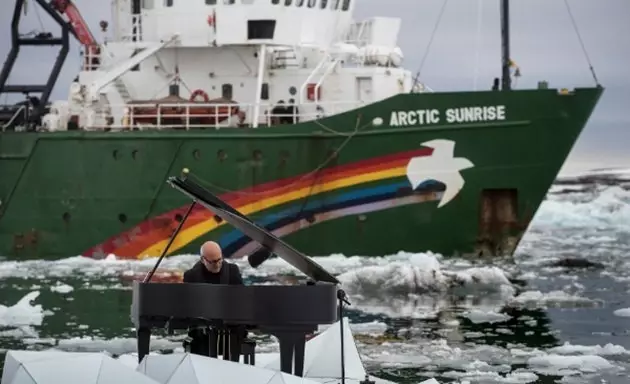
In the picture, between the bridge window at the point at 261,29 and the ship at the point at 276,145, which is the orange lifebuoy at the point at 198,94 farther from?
the bridge window at the point at 261,29

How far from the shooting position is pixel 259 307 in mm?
10867

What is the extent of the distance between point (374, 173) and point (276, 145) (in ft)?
5.86

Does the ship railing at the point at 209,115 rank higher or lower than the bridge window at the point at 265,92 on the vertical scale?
lower

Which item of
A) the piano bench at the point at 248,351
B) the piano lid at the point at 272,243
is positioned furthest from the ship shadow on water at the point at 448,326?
the piano lid at the point at 272,243

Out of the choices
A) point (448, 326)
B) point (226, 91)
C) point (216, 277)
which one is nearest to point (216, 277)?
point (216, 277)

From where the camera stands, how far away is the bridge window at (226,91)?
28828 millimetres

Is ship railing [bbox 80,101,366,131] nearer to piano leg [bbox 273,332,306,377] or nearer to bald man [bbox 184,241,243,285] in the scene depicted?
bald man [bbox 184,241,243,285]

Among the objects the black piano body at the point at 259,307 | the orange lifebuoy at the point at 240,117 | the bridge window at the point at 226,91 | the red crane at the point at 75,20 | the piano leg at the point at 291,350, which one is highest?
the red crane at the point at 75,20

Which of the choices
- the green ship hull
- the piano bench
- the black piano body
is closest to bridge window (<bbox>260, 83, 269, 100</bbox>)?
the green ship hull

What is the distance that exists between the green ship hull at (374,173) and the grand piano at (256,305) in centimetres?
1533

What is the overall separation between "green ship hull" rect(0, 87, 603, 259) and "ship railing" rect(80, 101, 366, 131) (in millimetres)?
456

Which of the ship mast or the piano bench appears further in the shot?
the ship mast

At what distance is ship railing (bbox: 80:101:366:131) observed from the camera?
27609 mm

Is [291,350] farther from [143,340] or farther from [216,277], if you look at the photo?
[143,340]
